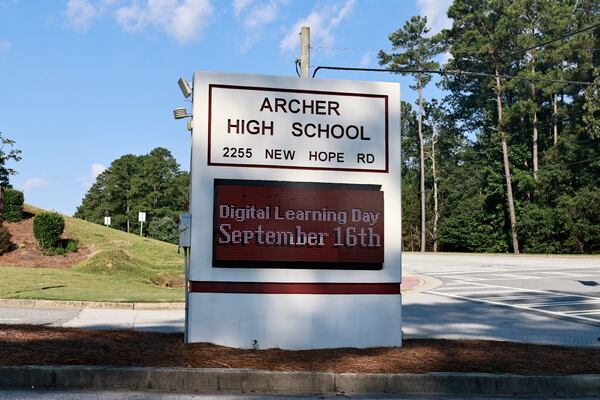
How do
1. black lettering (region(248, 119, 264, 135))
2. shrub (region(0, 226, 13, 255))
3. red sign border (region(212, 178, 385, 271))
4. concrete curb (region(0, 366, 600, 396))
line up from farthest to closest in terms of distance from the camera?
shrub (region(0, 226, 13, 255)) → black lettering (region(248, 119, 264, 135)) → red sign border (region(212, 178, 385, 271)) → concrete curb (region(0, 366, 600, 396))

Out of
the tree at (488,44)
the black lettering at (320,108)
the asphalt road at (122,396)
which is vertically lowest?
the asphalt road at (122,396)

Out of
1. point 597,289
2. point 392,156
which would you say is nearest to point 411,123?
point 597,289

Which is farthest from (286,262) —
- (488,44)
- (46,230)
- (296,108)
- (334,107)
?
(488,44)

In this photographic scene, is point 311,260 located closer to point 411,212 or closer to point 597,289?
point 597,289

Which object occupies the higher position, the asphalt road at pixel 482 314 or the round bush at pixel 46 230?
the round bush at pixel 46 230

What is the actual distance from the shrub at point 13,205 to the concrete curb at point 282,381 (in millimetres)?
23603

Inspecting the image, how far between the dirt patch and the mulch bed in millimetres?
16496

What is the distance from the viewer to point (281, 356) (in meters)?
7.55

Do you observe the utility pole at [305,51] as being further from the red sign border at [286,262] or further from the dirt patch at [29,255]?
the dirt patch at [29,255]

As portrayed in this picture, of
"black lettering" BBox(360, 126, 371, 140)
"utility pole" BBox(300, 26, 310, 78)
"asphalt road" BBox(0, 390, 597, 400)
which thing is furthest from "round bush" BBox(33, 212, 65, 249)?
"asphalt road" BBox(0, 390, 597, 400)

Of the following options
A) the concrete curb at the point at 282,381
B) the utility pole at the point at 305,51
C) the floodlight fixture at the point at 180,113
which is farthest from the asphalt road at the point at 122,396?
the utility pole at the point at 305,51

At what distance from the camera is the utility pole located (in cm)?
1800

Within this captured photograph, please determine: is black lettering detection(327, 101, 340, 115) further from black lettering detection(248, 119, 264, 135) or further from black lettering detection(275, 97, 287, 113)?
black lettering detection(248, 119, 264, 135)

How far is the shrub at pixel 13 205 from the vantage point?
2775 centimetres
